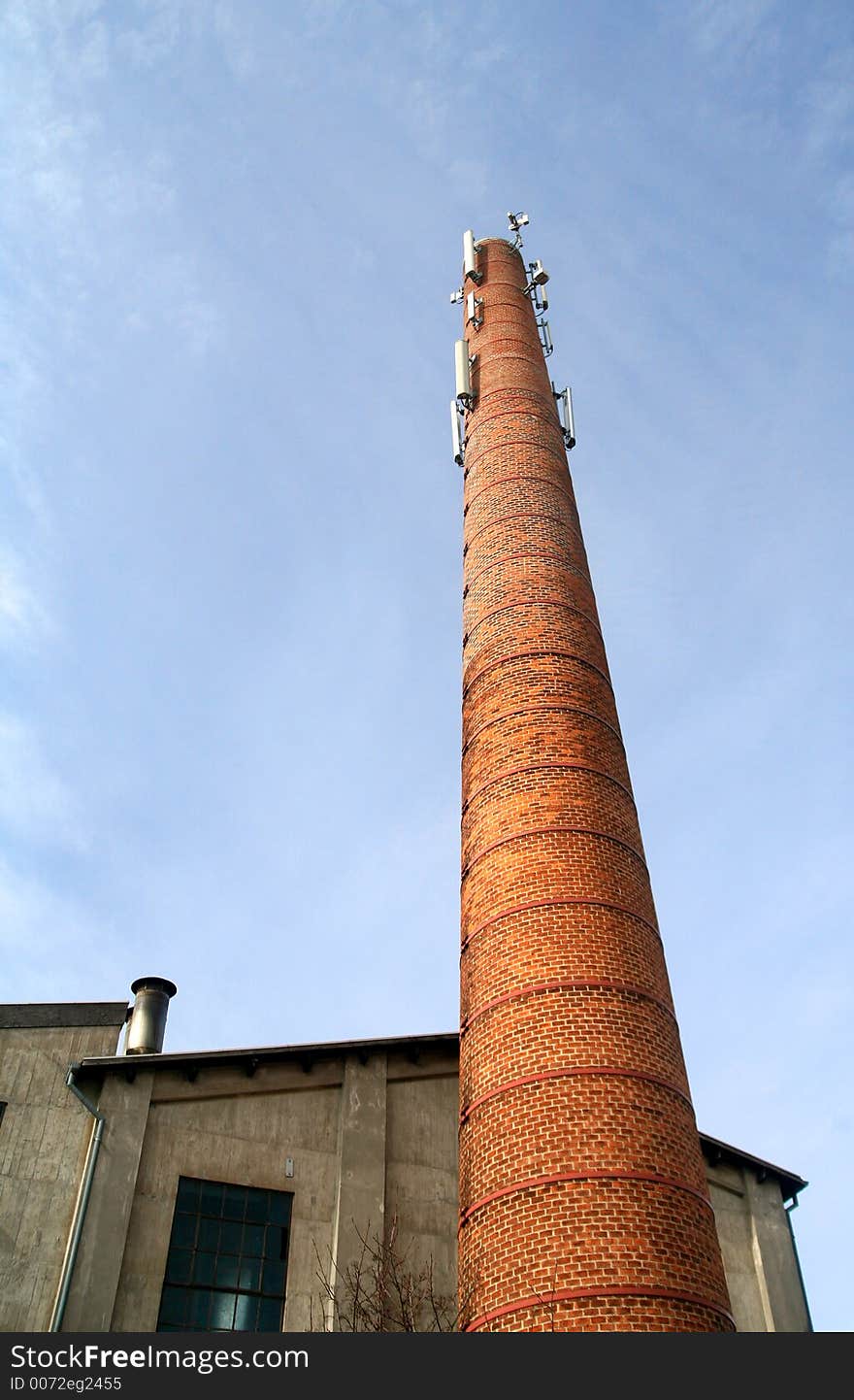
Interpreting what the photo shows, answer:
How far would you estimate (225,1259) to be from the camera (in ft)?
42.4

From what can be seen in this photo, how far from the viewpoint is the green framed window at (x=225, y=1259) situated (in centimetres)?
1253

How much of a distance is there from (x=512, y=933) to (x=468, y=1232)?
2.27 m

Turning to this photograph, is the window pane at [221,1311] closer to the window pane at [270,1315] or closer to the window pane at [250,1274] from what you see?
the window pane at [250,1274]

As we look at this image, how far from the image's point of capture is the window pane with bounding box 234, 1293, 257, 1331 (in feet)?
41.3

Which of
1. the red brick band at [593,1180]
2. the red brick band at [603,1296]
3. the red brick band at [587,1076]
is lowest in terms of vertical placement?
the red brick band at [603,1296]

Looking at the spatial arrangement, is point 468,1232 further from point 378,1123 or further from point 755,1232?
point 755,1232

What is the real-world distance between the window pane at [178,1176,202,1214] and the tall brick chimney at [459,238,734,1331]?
5.11 m

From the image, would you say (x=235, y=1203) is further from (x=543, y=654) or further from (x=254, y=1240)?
(x=543, y=654)

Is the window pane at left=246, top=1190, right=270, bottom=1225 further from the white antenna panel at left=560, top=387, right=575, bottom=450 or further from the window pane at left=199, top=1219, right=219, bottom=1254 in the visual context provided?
the white antenna panel at left=560, top=387, right=575, bottom=450

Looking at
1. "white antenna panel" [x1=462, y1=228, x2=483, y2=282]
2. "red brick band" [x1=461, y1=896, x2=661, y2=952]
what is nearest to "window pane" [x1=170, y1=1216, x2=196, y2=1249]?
"red brick band" [x1=461, y1=896, x2=661, y2=952]

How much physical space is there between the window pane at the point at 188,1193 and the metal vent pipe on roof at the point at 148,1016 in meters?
2.22

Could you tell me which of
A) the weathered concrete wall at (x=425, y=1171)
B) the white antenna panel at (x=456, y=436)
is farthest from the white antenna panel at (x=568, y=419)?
the weathered concrete wall at (x=425, y=1171)

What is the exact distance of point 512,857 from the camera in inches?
406

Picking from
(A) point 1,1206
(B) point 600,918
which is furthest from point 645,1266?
(A) point 1,1206
